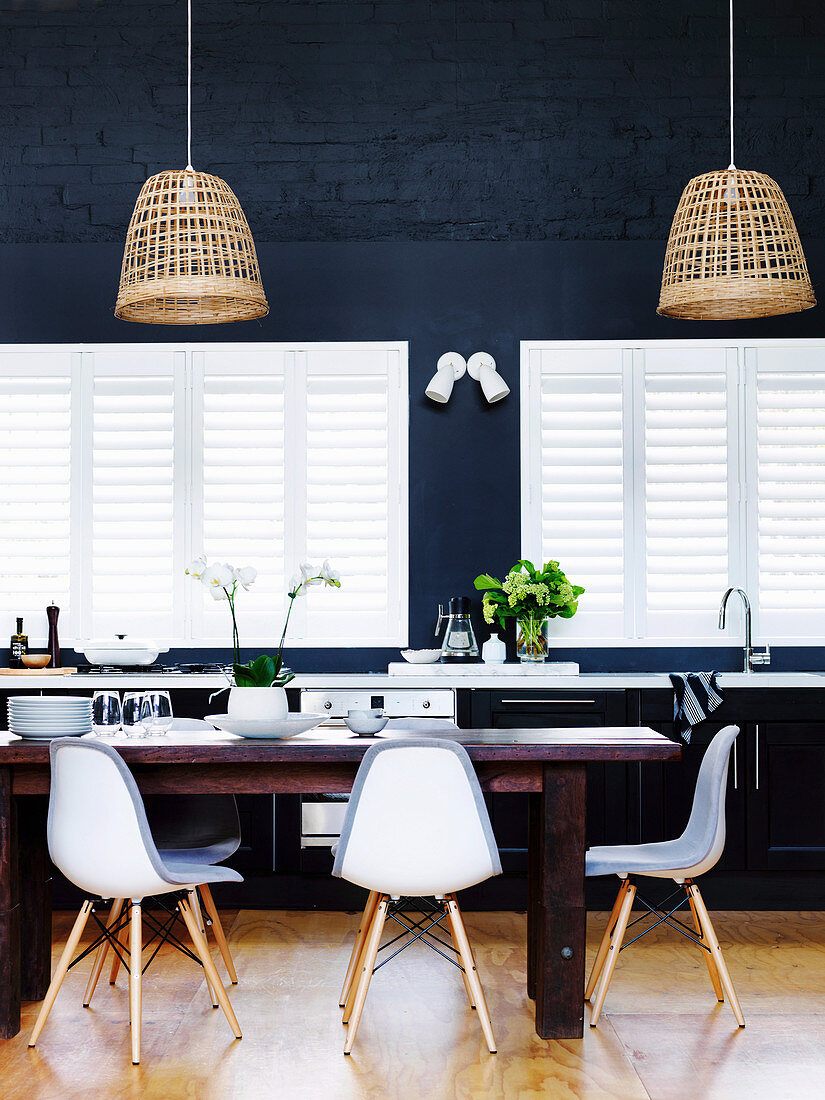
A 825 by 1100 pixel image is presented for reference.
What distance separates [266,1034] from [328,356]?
115 inches

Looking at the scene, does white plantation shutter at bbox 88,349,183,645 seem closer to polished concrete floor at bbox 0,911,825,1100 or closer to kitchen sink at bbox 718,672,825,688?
polished concrete floor at bbox 0,911,825,1100

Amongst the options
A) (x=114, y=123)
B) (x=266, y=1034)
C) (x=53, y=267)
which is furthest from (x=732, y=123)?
(x=266, y=1034)

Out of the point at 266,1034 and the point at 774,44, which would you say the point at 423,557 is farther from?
the point at 774,44

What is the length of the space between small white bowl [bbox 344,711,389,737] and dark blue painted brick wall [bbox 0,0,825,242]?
8.64 feet

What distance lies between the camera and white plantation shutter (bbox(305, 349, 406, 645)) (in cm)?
488

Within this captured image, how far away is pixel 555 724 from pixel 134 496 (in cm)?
213

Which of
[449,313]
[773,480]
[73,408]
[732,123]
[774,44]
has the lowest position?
[773,480]

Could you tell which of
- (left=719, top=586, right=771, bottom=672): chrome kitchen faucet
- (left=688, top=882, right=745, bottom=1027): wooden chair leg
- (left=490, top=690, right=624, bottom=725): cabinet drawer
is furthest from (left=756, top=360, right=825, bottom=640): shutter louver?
(left=688, top=882, right=745, bottom=1027): wooden chair leg

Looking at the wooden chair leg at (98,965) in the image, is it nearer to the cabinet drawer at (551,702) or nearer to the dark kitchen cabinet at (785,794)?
the cabinet drawer at (551,702)

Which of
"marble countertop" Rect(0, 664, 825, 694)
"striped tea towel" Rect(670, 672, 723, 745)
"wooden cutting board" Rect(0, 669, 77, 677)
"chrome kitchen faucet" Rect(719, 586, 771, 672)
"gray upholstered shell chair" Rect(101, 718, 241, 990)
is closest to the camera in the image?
"gray upholstered shell chair" Rect(101, 718, 241, 990)

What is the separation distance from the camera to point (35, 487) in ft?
16.1

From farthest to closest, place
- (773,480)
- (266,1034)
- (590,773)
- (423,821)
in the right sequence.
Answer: (773,480)
(590,773)
(266,1034)
(423,821)

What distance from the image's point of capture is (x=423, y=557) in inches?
193

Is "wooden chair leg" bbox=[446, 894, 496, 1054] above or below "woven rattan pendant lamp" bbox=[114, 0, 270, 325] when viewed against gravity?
below
